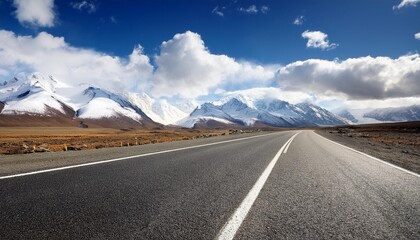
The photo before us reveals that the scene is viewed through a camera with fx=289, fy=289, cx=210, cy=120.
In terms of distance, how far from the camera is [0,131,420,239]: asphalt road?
3461 millimetres

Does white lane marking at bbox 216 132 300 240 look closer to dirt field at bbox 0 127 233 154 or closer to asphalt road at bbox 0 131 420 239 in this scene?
asphalt road at bbox 0 131 420 239

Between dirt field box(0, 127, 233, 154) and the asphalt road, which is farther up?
the asphalt road

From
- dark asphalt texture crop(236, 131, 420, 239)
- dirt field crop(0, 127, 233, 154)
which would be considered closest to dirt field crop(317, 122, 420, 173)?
dark asphalt texture crop(236, 131, 420, 239)

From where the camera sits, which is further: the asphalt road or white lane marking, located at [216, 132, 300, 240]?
the asphalt road

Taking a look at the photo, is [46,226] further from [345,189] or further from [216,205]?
[345,189]

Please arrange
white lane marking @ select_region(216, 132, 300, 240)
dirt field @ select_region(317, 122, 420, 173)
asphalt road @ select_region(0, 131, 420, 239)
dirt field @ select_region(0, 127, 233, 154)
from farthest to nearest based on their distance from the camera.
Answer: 1. dirt field @ select_region(0, 127, 233, 154)
2. dirt field @ select_region(317, 122, 420, 173)
3. asphalt road @ select_region(0, 131, 420, 239)
4. white lane marking @ select_region(216, 132, 300, 240)

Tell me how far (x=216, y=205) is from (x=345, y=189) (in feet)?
9.97

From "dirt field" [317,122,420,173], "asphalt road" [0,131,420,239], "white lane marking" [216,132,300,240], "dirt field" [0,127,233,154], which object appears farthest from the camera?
"dirt field" [0,127,233,154]

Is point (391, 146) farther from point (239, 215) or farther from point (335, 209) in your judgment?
point (239, 215)

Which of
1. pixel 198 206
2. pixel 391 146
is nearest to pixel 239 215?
pixel 198 206

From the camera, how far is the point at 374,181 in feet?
22.5

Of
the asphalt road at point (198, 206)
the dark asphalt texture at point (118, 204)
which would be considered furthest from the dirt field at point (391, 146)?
the dark asphalt texture at point (118, 204)

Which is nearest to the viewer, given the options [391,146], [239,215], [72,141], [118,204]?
[239,215]

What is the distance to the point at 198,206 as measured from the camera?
446 centimetres
